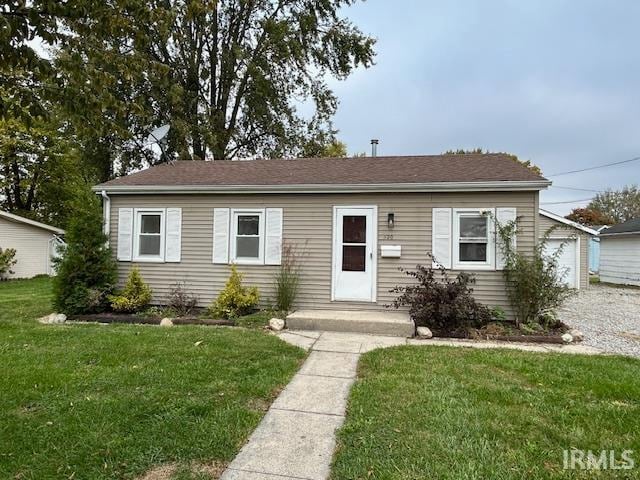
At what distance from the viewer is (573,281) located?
13.9 m

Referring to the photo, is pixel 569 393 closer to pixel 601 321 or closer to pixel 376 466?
pixel 376 466

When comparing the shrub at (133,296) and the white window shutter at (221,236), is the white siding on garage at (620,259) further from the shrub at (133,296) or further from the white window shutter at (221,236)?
the shrub at (133,296)

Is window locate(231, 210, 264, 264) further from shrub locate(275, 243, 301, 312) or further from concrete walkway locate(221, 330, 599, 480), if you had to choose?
concrete walkway locate(221, 330, 599, 480)

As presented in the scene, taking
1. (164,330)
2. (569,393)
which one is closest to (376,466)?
(569,393)

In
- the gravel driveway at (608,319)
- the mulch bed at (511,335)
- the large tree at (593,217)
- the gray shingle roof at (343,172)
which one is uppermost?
the large tree at (593,217)

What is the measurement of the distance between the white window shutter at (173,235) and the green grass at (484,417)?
5.17m

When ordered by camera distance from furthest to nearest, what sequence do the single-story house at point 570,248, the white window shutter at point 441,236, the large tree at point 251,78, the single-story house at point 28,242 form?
the large tree at point 251,78 < the single-story house at point 28,242 < the single-story house at point 570,248 < the white window shutter at point 441,236

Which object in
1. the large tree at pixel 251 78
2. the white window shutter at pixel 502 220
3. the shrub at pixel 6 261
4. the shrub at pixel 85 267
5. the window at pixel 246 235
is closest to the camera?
the white window shutter at pixel 502 220

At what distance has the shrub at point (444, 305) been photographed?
6.28 metres

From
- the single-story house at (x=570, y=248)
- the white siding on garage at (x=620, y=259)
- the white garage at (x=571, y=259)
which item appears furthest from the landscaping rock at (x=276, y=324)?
the white siding on garage at (x=620, y=259)

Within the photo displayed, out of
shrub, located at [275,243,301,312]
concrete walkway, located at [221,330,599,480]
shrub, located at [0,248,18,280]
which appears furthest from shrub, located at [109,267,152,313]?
shrub, located at [0,248,18,280]

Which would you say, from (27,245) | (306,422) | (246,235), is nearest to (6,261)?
(27,245)

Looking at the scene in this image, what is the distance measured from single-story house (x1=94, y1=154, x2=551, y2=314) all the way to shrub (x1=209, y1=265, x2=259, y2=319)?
17.6 inches

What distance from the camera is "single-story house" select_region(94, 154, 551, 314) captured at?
23.4 feet
